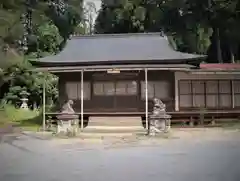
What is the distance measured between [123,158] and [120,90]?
9750 mm

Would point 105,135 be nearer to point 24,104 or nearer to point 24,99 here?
point 24,104

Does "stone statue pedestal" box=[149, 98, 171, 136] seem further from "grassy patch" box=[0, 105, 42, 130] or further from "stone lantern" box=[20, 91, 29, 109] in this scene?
"stone lantern" box=[20, 91, 29, 109]

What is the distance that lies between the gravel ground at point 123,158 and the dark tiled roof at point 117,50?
4.52 m

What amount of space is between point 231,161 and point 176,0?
90.7 ft

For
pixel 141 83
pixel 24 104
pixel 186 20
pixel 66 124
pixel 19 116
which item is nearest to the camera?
pixel 66 124

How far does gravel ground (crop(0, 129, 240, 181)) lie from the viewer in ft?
23.1

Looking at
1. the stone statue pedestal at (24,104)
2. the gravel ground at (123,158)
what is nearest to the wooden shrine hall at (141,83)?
the gravel ground at (123,158)

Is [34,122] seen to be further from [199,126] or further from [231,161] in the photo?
[231,161]

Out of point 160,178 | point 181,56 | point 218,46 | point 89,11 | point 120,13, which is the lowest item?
point 160,178

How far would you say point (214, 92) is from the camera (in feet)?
64.4

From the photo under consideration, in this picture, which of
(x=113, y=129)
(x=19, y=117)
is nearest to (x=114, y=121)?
(x=113, y=129)

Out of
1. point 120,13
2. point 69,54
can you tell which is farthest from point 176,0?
point 69,54

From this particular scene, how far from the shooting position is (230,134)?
15.2 meters

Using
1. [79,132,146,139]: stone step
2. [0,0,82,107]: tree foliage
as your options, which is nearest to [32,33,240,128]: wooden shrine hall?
[79,132,146,139]: stone step
